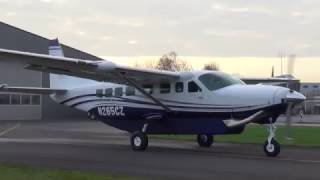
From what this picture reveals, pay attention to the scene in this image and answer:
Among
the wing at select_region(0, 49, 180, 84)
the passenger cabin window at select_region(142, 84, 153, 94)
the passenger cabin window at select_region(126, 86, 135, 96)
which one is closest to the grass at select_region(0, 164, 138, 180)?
the wing at select_region(0, 49, 180, 84)

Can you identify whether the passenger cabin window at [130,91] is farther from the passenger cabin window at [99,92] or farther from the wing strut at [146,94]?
the passenger cabin window at [99,92]

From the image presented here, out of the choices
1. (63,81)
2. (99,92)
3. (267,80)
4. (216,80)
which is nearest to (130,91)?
(99,92)

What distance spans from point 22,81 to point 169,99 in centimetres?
4156

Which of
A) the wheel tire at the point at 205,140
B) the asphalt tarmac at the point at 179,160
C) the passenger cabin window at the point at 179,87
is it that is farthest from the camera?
the wheel tire at the point at 205,140

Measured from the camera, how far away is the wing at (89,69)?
65.6 ft

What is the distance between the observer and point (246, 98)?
19.8m

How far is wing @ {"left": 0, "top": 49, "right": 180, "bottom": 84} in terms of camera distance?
20.0 metres

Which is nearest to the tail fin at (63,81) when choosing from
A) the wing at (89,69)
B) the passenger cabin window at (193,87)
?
the wing at (89,69)

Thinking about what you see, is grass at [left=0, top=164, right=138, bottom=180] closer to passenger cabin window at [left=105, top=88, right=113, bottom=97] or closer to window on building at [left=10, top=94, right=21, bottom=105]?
passenger cabin window at [left=105, top=88, right=113, bottom=97]

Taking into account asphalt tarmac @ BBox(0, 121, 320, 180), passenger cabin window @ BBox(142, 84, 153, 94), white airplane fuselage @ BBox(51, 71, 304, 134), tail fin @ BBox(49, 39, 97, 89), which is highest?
tail fin @ BBox(49, 39, 97, 89)

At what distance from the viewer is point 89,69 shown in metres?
20.8

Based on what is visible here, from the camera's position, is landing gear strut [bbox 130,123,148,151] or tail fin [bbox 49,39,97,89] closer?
landing gear strut [bbox 130,123,148,151]

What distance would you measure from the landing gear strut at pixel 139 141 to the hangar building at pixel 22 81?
128ft

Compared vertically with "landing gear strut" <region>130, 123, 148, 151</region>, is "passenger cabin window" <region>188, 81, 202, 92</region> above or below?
above
